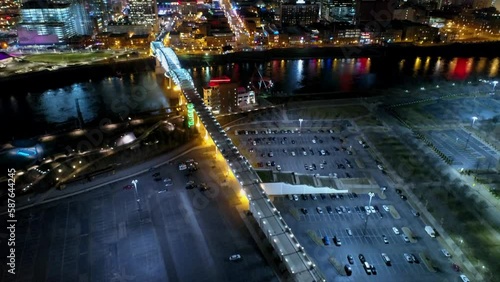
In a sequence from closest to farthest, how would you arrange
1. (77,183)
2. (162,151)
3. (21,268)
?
(21,268) → (77,183) → (162,151)

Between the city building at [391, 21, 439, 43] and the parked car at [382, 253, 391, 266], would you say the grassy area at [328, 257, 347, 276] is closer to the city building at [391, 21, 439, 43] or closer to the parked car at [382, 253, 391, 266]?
the parked car at [382, 253, 391, 266]

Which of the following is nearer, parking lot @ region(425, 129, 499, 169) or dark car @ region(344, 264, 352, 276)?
dark car @ region(344, 264, 352, 276)

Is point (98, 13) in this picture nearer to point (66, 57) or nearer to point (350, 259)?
point (66, 57)

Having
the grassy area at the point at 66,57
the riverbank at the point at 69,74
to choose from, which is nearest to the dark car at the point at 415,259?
the riverbank at the point at 69,74

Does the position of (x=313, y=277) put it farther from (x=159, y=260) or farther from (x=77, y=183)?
(x=77, y=183)

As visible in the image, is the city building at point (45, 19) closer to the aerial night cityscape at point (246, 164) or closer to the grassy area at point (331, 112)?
the aerial night cityscape at point (246, 164)

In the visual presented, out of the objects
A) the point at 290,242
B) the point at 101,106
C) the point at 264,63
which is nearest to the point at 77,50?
the point at 101,106

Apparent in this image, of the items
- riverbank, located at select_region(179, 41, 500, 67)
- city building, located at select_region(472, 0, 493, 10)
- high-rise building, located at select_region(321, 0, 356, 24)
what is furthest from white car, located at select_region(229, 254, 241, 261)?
city building, located at select_region(472, 0, 493, 10)
